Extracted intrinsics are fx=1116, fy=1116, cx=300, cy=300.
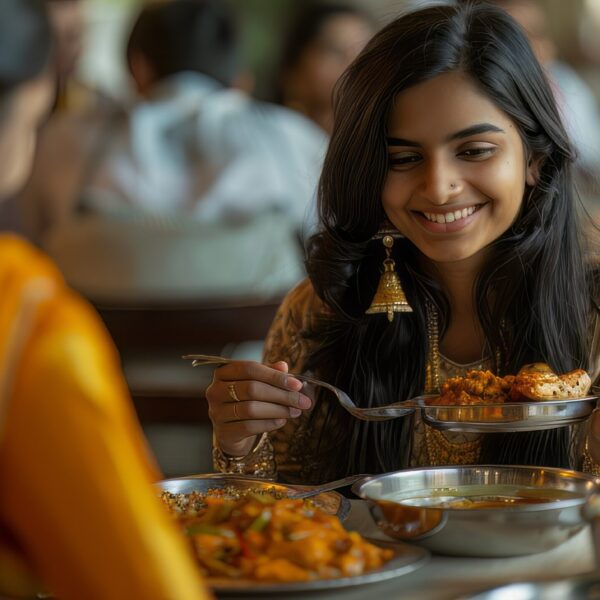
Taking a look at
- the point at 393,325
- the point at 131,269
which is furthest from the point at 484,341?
the point at 131,269

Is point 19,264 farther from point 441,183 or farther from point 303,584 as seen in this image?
point 441,183

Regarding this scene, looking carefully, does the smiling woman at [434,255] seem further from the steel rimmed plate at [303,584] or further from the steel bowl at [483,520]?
the steel rimmed plate at [303,584]

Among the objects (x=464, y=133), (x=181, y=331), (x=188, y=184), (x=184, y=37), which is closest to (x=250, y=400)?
(x=464, y=133)

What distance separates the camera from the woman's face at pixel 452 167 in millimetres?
1818

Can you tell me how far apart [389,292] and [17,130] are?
1141mm

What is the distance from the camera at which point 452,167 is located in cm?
183

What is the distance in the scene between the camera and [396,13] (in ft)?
6.96

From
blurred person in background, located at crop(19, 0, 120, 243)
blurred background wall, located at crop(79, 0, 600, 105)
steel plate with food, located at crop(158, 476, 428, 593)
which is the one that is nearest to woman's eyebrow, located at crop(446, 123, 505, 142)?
steel plate with food, located at crop(158, 476, 428, 593)

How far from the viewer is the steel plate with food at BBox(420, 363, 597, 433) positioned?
1.52 m

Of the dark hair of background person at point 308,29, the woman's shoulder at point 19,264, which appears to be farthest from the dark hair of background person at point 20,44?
the dark hair of background person at point 308,29

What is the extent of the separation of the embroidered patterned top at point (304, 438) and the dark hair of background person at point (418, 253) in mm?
25

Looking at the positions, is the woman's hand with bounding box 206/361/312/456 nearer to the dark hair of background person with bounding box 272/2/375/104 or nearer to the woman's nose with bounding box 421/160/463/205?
the woman's nose with bounding box 421/160/463/205

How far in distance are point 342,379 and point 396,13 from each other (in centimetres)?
70

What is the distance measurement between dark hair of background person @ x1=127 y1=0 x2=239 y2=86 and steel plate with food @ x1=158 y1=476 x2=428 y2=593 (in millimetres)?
2851
